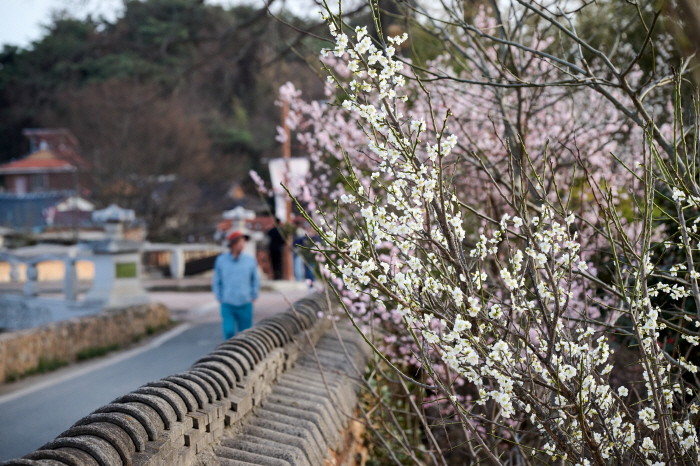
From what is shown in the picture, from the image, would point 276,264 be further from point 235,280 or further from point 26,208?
point 26,208

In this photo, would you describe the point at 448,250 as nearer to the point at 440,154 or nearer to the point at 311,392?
the point at 440,154

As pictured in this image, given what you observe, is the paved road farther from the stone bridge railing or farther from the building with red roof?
the building with red roof

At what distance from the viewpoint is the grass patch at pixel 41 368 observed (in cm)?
885

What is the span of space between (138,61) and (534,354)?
114 feet

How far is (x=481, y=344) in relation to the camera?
1.95 meters

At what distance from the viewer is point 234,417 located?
2527 millimetres

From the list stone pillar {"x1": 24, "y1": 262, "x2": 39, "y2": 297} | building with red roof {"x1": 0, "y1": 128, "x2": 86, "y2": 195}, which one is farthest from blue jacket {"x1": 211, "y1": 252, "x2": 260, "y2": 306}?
building with red roof {"x1": 0, "y1": 128, "x2": 86, "y2": 195}

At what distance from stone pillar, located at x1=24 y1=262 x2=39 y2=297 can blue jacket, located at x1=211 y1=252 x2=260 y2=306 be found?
1043 centimetres

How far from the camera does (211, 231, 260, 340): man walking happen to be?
6.54 meters

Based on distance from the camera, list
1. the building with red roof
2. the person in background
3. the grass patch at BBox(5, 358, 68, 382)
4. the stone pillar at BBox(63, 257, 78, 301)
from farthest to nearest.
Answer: the building with red roof → the person in background → the stone pillar at BBox(63, 257, 78, 301) → the grass patch at BBox(5, 358, 68, 382)

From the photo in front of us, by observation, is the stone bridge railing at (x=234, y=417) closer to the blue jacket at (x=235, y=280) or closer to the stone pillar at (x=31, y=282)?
the blue jacket at (x=235, y=280)

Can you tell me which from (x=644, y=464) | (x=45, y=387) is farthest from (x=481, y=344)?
(x=45, y=387)

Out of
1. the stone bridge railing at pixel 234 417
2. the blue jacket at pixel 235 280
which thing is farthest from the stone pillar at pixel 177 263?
the stone bridge railing at pixel 234 417

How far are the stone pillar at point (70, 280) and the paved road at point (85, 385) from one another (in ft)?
9.39
